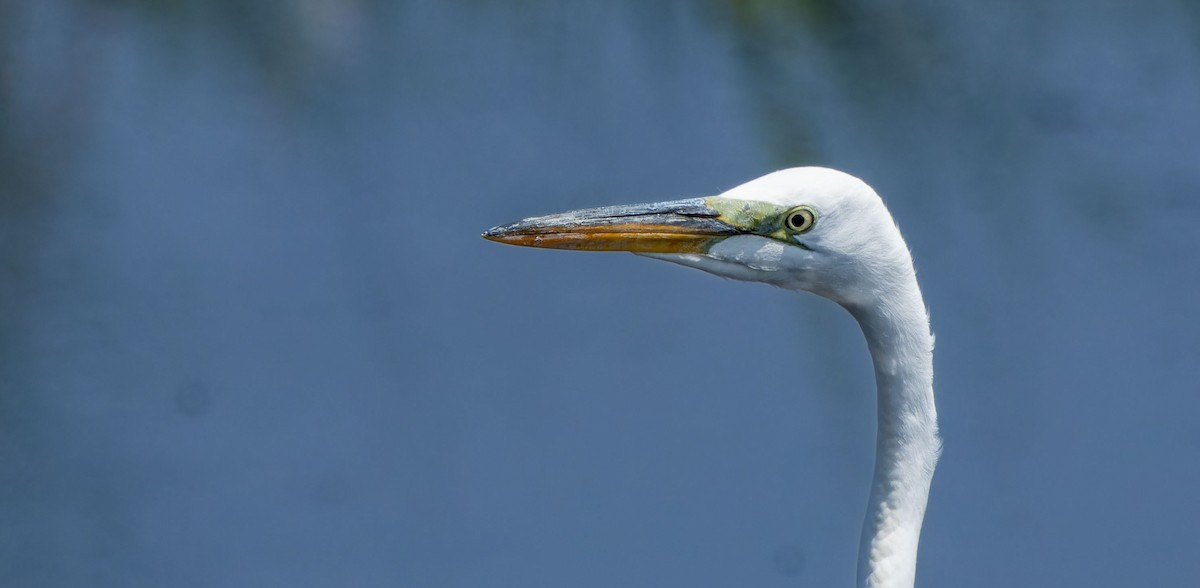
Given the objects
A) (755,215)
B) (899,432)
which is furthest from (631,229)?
(899,432)

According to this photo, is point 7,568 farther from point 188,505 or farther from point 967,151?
point 967,151

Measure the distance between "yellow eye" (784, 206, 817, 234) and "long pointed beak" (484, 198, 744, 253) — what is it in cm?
8

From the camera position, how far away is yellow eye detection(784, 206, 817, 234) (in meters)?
1.93

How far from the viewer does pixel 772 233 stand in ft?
6.47

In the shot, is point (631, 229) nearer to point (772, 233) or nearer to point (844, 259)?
point (772, 233)

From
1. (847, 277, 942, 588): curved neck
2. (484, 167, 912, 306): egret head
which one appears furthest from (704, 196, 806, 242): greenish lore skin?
(847, 277, 942, 588): curved neck

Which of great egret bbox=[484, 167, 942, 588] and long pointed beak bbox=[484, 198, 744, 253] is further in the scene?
long pointed beak bbox=[484, 198, 744, 253]

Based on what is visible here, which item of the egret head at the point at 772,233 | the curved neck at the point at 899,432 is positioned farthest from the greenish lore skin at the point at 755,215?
the curved neck at the point at 899,432

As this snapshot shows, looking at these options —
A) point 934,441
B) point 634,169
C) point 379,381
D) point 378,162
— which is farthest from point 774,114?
point 934,441

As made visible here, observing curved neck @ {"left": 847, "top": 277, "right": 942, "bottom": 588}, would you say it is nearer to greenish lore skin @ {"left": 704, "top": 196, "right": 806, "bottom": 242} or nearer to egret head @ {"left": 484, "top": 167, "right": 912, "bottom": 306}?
egret head @ {"left": 484, "top": 167, "right": 912, "bottom": 306}

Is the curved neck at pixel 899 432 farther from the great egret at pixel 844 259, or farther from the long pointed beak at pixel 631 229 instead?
the long pointed beak at pixel 631 229

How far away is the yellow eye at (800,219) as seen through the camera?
1927mm

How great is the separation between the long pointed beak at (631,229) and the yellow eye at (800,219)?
80mm

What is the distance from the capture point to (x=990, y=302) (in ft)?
12.8
